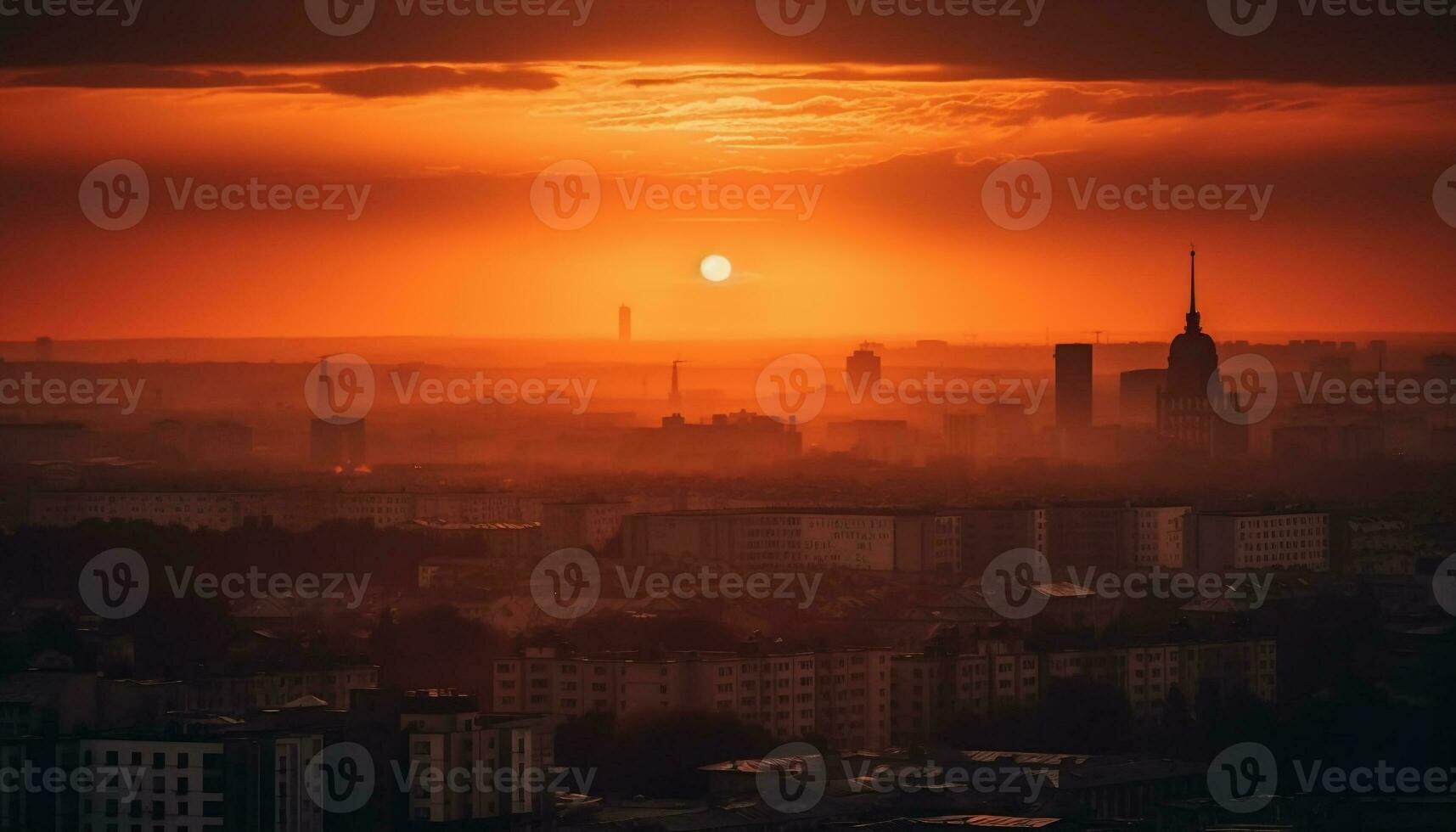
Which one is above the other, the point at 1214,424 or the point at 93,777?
the point at 1214,424

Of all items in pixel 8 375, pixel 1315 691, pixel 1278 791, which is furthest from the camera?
pixel 8 375

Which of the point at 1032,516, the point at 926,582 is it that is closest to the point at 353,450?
the point at 1032,516

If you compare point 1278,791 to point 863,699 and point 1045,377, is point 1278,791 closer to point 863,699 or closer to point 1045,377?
point 863,699
